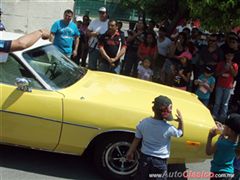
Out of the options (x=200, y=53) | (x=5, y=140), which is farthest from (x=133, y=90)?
(x=200, y=53)

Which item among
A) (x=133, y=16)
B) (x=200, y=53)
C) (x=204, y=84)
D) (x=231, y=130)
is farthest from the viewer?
(x=133, y=16)

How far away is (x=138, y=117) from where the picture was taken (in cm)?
474

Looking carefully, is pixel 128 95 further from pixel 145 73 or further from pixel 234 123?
pixel 145 73

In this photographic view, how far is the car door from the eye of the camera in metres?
4.76

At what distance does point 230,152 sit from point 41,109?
6.76 feet

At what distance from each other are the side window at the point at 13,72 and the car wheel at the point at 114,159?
0.97 m

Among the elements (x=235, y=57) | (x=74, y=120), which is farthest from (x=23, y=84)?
(x=235, y=57)

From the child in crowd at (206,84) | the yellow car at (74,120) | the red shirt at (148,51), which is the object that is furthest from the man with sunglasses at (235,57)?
the yellow car at (74,120)

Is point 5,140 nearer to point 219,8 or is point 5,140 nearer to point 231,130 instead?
point 231,130

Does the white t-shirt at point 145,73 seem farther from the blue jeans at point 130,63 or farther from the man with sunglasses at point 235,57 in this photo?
the blue jeans at point 130,63

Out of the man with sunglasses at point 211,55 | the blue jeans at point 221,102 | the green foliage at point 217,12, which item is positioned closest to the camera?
the blue jeans at point 221,102

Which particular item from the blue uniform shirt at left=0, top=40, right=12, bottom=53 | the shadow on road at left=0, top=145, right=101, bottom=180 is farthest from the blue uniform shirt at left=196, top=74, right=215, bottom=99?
the blue uniform shirt at left=0, top=40, right=12, bottom=53

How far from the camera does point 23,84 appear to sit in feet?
15.5

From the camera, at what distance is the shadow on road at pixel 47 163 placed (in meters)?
5.02
